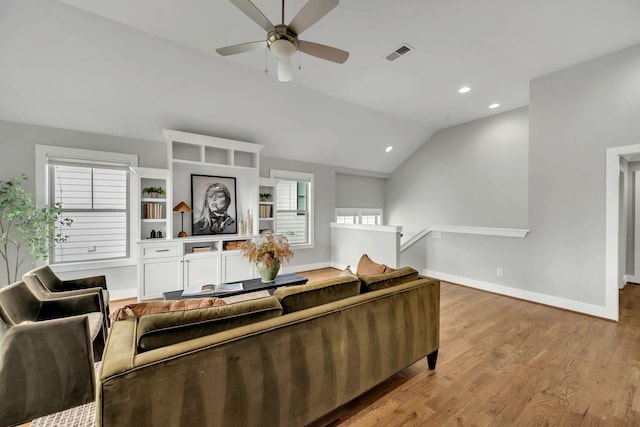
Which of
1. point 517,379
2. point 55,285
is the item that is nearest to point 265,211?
point 55,285

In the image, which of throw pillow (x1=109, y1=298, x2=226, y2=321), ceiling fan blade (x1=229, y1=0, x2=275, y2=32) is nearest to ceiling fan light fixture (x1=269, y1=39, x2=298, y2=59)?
ceiling fan blade (x1=229, y1=0, x2=275, y2=32)

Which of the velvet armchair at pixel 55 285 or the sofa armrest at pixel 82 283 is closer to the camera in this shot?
the velvet armchair at pixel 55 285

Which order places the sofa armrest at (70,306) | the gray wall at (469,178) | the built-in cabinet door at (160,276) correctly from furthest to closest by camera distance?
the gray wall at (469,178)
the built-in cabinet door at (160,276)
the sofa armrest at (70,306)

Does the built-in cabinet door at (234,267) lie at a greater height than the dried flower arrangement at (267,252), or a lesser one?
lesser

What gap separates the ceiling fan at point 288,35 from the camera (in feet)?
6.01

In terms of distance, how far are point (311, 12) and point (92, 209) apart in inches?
162

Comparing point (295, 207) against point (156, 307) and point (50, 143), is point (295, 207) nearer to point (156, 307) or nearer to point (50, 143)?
point (50, 143)

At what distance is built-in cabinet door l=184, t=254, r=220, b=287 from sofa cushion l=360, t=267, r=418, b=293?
308 centimetres

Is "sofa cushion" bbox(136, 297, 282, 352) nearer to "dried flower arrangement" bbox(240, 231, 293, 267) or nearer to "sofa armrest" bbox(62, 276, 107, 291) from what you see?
"dried flower arrangement" bbox(240, 231, 293, 267)

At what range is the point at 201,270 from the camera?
168 inches

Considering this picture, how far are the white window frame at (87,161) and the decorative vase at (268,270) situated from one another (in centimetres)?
242

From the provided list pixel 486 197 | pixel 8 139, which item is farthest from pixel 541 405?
pixel 8 139

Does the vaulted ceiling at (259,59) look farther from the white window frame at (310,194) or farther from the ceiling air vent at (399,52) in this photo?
the white window frame at (310,194)

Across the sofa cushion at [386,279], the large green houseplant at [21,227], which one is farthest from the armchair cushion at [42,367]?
the sofa cushion at [386,279]
